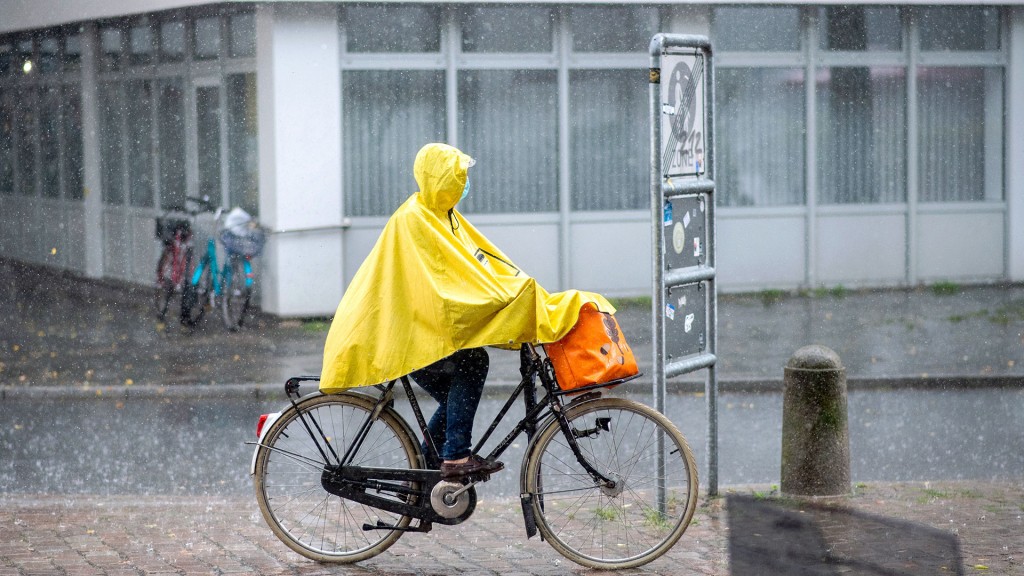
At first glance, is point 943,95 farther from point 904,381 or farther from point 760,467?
point 760,467

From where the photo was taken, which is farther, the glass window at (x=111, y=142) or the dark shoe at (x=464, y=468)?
the glass window at (x=111, y=142)

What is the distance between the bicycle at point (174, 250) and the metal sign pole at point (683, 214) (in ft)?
30.3

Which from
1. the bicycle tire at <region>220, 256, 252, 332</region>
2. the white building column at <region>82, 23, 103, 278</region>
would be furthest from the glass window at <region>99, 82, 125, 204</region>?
the bicycle tire at <region>220, 256, 252, 332</region>

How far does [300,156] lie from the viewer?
1561 cm

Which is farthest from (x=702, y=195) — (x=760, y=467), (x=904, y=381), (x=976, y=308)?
(x=976, y=308)

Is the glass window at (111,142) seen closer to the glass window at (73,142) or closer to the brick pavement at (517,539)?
the glass window at (73,142)

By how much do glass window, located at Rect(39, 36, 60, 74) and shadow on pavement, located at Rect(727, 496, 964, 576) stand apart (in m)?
17.2

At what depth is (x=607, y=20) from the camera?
16953 millimetres

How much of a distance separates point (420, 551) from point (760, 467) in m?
2.91

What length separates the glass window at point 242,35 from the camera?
16.4 metres

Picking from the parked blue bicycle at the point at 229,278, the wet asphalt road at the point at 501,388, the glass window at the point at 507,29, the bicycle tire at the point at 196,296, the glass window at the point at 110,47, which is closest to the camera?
the wet asphalt road at the point at 501,388

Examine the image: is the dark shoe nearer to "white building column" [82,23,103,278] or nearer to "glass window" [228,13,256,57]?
"glass window" [228,13,256,57]

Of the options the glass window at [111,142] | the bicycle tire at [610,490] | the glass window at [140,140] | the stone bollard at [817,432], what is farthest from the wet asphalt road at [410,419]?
the glass window at [111,142]

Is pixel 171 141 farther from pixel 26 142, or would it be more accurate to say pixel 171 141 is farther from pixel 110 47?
pixel 26 142
